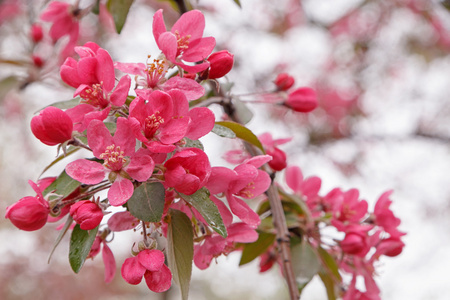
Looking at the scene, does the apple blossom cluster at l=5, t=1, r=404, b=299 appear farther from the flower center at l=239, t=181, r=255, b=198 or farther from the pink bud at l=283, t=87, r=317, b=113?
the pink bud at l=283, t=87, r=317, b=113

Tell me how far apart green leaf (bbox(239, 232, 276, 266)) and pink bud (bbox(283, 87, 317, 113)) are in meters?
0.41

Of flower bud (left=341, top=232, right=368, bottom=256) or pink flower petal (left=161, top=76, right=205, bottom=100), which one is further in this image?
flower bud (left=341, top=232, right=368, bottom=256)

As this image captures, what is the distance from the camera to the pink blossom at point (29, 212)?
2.86ft

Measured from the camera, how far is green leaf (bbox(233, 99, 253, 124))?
1.19m

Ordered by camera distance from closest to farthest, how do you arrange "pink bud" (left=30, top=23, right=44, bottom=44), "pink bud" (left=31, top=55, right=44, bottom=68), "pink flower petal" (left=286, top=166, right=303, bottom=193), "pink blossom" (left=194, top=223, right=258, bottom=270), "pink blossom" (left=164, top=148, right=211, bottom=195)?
"pink blossom" (left=164, top=148, right=211, bottom=195), "pink blossom" (left=194, top=223, right=258, bottom=270), "pink flower petal" (left=286, top=166, right=303, bottom=193), "pink bud" (left=31, top=55, right=44, bottom=68), "pink bud" (left=30, top=23, right=44, bottom=44)

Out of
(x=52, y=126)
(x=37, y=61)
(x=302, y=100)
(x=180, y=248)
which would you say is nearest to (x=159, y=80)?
(x=52, y=126)

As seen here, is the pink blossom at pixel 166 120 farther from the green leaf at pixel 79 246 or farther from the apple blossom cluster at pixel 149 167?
the green leaf at pixel 79 246

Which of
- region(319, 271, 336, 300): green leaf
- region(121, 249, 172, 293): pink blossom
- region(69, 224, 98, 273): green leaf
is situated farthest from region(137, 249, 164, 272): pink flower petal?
region(319, 271, 336, 300): green leaf

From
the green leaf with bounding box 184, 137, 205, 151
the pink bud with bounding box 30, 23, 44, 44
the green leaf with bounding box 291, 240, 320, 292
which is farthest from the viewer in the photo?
the pink bud with bounding box 30, 23, 44, 44

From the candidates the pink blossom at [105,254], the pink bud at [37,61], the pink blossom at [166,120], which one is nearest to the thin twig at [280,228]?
the pink blossom at [166,120]

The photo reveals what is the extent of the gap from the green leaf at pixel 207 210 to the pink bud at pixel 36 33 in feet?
5.80

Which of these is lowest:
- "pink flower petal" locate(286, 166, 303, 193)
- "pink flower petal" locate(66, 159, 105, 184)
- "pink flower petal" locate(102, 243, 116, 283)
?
"pink flower petal" locate(286, 166, 303, 193)

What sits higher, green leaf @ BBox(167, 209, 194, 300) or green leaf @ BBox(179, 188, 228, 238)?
green leaf @ BBox(179, 188, 228, 238)

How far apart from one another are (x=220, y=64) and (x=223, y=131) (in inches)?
5.7
